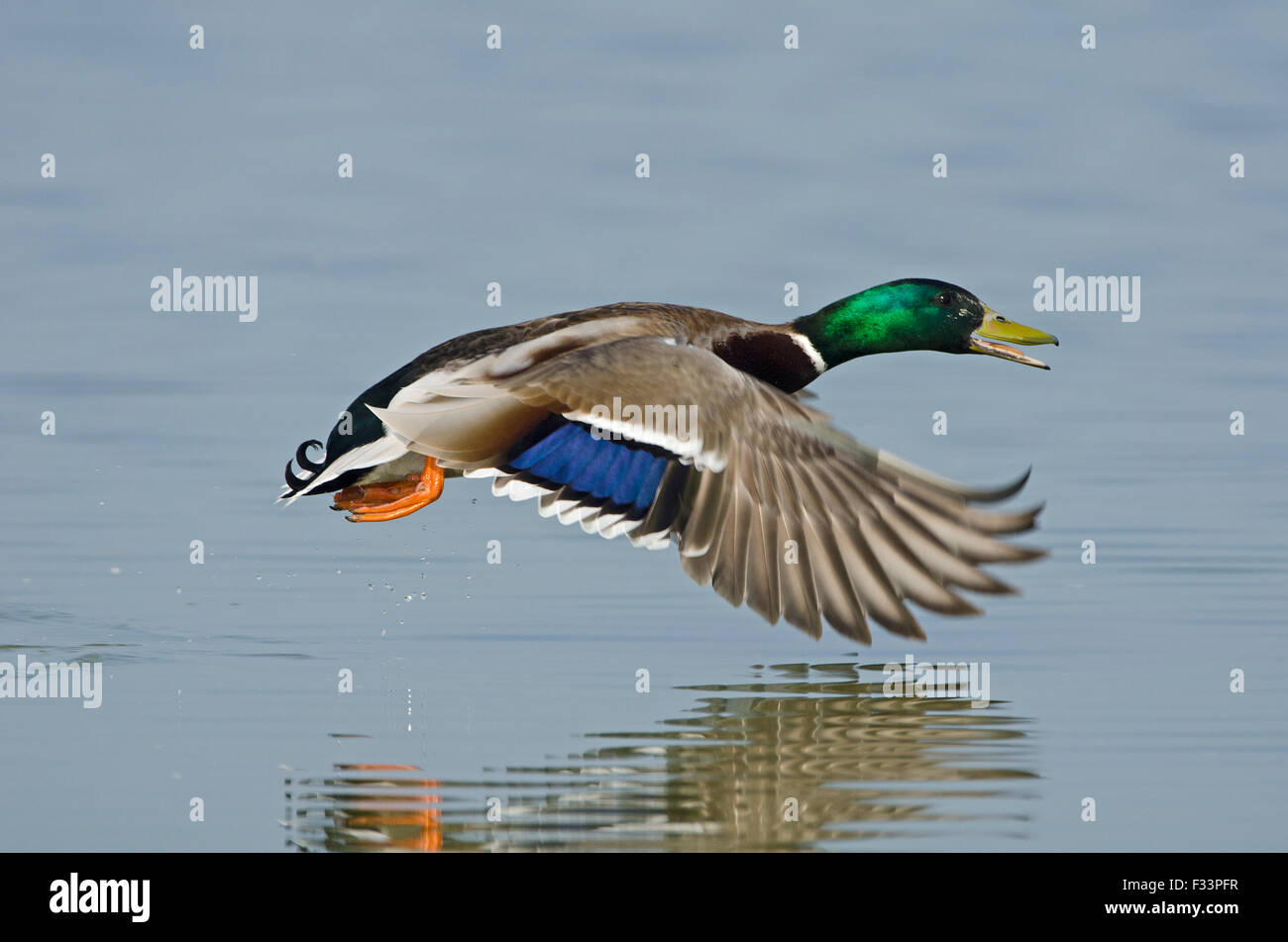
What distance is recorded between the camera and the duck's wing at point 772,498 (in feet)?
24.5

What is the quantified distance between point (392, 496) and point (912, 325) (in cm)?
248

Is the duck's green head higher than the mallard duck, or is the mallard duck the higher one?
the duck's green head

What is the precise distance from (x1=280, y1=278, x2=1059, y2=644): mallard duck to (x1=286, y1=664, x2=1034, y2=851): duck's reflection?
1.32 ft

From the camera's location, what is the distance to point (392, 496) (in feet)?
29.2

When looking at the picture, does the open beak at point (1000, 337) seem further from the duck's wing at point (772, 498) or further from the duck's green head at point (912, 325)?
the duck's wing at point (772, 498)

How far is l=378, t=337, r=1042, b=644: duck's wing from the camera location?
748 cm

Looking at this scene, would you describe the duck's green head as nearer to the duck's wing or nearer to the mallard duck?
the mallard duck

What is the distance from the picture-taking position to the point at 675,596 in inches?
386

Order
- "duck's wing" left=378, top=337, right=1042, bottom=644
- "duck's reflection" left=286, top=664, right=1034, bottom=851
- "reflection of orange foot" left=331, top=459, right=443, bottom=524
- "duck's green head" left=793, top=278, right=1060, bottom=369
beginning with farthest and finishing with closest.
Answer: "duck's green head" left=793, top=278, right=1060, bottom=369
"reflection of orange foot" left=331, top=459, right=443, bottom=524
"duck's wing" left=378, top=337, right=1042, bottom=644
"duck's reflection" left=286, top=664, right=1034, bottom=851

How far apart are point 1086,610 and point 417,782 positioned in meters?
3.90

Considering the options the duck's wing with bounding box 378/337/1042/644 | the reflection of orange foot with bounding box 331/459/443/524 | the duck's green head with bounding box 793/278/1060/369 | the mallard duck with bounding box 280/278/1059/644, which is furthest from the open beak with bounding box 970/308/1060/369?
the reflection of orange foot with bounding box 331/459/443/524

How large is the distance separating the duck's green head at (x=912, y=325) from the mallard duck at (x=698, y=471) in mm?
1163

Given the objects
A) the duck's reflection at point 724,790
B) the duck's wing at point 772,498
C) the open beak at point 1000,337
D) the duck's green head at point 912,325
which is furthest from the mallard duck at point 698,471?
the open beak at point 1000,337

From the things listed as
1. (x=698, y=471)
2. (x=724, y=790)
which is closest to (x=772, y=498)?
(x=698, y=471)
